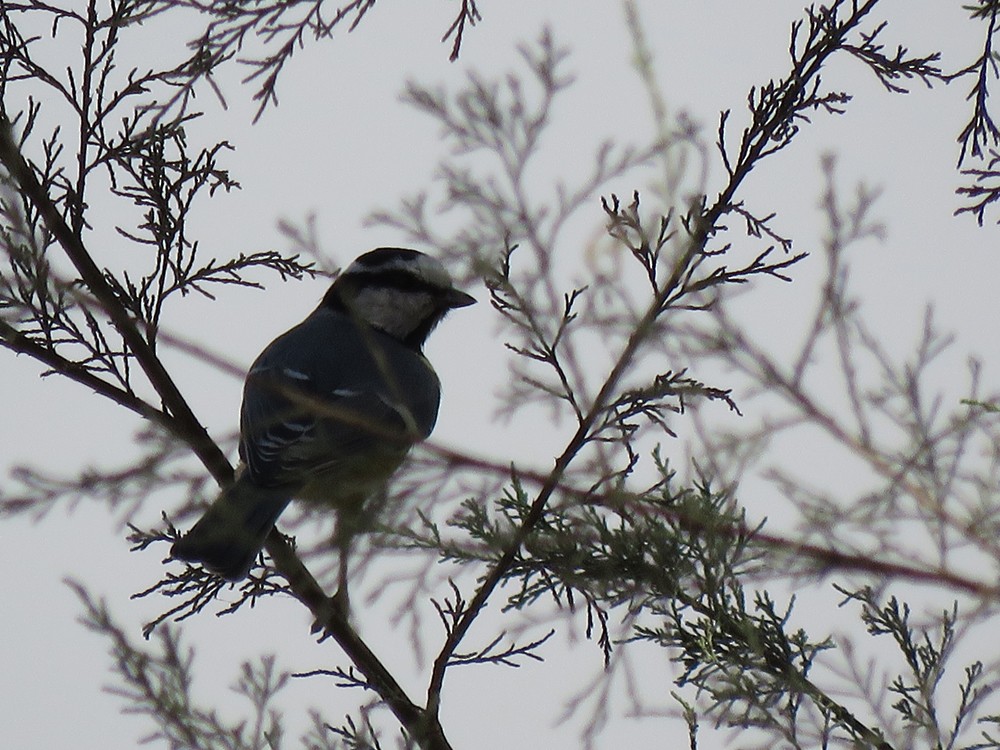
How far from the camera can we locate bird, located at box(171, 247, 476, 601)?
2.64 m

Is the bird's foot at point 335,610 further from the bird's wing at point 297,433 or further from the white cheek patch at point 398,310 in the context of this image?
the white cheek patch at point 398,310

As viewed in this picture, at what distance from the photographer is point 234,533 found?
2.92 metres

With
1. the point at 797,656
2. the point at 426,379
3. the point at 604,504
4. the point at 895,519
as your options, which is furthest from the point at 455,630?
the point at 426,379

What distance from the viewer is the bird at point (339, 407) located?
264cm

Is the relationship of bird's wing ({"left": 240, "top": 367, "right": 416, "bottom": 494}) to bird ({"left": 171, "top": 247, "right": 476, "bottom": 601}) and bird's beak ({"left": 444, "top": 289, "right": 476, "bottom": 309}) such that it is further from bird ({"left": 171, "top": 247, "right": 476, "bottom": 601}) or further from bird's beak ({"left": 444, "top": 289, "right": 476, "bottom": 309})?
bird's beak ({"left": 444, "top": 289, "right": 476, "bottom": 309})

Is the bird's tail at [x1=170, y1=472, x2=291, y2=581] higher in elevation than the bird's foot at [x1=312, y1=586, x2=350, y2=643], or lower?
higher

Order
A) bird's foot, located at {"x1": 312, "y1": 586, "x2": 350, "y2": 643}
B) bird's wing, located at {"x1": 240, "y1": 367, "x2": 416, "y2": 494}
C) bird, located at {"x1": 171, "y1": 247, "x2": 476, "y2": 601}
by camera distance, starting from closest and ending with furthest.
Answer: bird, located at {"x1": 171, "y1": 247, "x2": 476, "y2": 601} < bird's foot, located at {"x1": 312, "y1": 586, "x2": 350, "y2": 643} < bird's wing, located at {"x1": 240, "y1": 367, "x2": 416, "y2": 494}

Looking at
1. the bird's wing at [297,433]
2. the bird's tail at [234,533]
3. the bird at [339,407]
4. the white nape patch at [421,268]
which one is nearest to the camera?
the bird at [339,407]

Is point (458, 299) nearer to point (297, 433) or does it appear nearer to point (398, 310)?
point (398, 310)

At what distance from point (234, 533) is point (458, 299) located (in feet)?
10.0

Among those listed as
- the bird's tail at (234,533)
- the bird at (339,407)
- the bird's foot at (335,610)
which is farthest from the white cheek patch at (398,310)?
the bird's foot at (335,610)

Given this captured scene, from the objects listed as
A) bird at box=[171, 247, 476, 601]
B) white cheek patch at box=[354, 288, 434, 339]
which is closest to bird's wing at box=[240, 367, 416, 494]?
bird at box=[171, 247, 476, 601]

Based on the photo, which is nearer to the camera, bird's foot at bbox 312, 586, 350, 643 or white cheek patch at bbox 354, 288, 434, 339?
bird's foot at bbox 312, 586, 350, 643

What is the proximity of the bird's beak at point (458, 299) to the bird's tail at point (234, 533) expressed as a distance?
1976 mm
